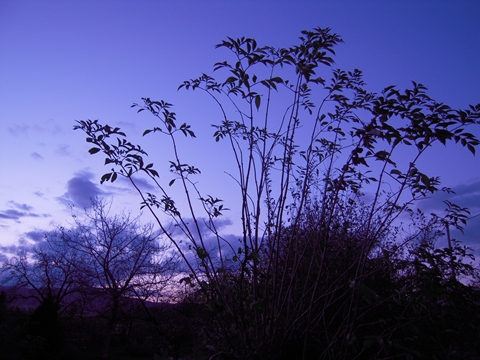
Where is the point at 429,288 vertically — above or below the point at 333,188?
below

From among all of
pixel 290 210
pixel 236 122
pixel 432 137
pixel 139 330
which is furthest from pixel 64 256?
pixel 432 137

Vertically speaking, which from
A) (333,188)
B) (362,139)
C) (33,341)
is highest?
(362,139)

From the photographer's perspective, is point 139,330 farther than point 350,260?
Yes

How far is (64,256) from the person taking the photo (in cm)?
1662

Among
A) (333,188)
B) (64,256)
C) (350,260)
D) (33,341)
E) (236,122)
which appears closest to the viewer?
(333,188)

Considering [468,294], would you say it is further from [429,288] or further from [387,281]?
[387,281]

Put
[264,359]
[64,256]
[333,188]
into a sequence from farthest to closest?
[64,256] < [333,188] < [264,359]

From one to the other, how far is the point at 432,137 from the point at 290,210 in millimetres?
2402

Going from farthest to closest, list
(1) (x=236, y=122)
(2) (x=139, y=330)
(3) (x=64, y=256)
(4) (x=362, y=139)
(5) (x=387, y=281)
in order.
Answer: (2) (x=139, y=330) → (3) (x=64, y=256) → (5) (x=387, y=281) → (1) (x=236, y=122) → (4) (x=362, y=139)

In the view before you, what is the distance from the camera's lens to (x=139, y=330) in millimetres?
18578

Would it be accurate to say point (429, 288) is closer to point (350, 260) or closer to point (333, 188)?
point (333, 188)

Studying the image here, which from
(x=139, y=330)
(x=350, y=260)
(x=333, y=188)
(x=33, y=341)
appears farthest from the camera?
(x=139, y=330)

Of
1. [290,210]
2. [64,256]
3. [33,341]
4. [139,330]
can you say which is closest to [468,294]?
[290,210]

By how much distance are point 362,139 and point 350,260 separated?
2.15 metres
